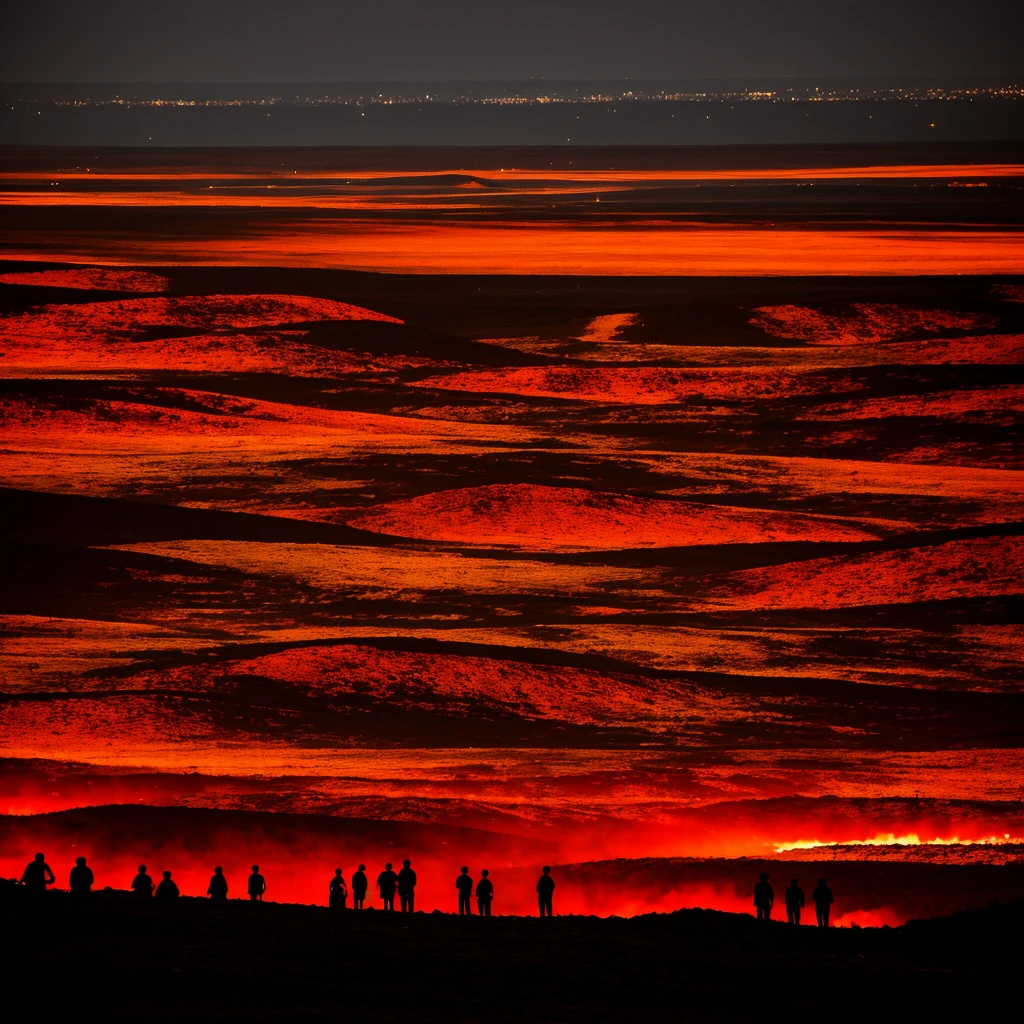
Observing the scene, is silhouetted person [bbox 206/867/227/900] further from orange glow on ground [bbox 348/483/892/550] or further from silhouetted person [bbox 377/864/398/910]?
orange glow on ground [bbox 348/483/892/550]

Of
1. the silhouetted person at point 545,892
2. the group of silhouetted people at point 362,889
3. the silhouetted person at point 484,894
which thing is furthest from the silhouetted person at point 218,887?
the silhouetted person at point 545,892

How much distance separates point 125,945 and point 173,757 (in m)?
13.1

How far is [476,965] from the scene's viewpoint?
16047mm

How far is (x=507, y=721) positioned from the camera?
3133 centimetres

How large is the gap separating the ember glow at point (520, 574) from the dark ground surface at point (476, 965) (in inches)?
123

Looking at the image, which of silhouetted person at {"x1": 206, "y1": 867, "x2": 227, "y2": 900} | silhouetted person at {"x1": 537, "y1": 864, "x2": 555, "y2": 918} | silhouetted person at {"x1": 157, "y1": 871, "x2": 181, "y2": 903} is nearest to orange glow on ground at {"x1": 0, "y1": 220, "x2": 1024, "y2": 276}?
silhouetted person at {"x1": 537, "y1": 864, "x2": 555, "y2": 918}

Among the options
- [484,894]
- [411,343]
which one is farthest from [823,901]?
[411,343]

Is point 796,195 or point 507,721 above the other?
point 796,195

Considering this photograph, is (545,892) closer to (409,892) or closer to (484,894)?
(484,894)

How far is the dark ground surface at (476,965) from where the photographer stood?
14.8 metres

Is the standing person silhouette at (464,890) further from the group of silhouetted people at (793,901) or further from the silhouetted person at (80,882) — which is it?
the silhouetted person at (80,882)

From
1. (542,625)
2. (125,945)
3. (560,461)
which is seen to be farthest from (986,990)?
(560,461)

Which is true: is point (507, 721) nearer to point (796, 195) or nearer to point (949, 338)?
point (949, 338)

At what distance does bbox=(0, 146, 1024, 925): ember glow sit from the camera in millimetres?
23688
